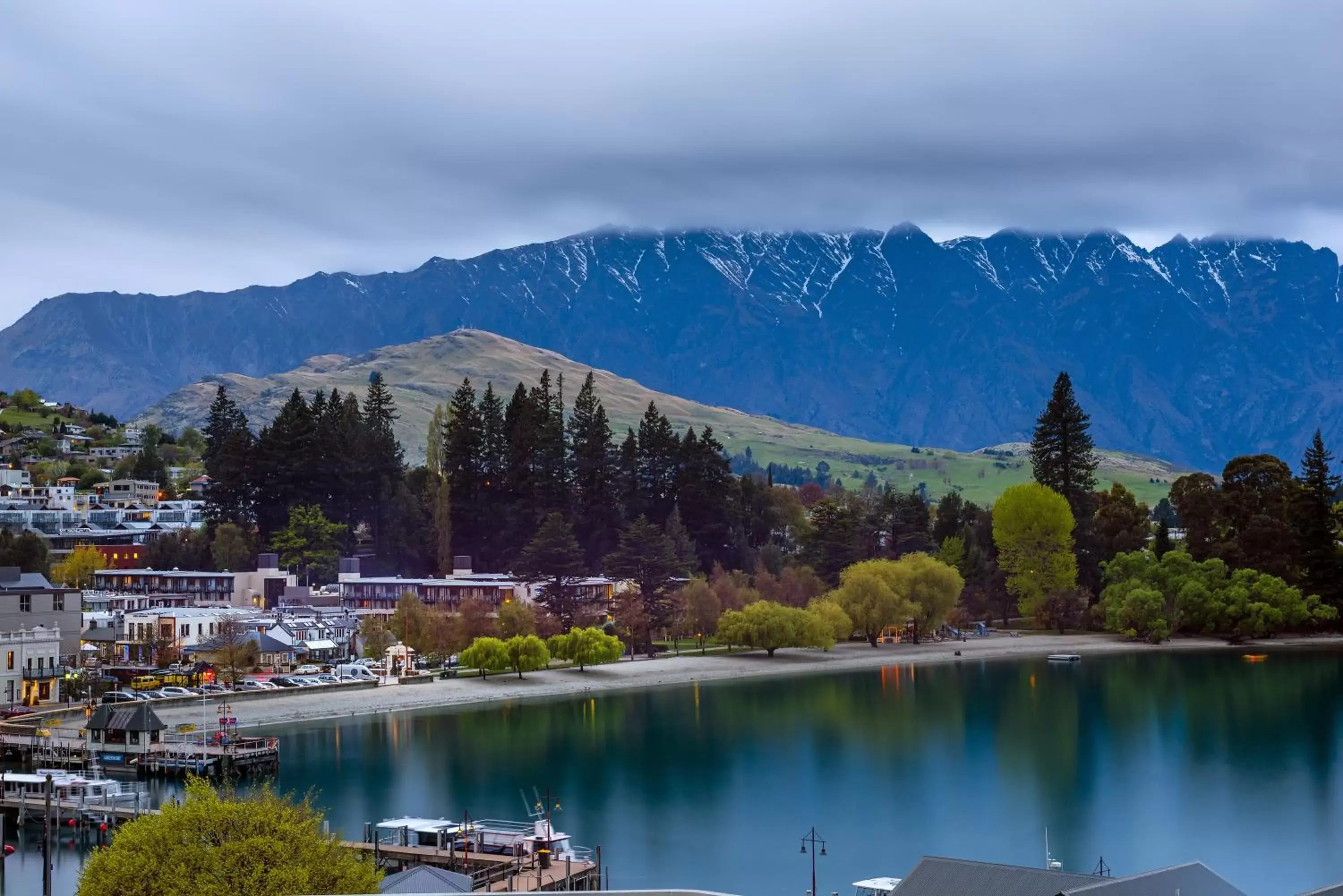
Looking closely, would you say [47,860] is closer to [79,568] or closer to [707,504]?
[79,568]

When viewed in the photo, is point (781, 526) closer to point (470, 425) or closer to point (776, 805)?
point (470, 425)

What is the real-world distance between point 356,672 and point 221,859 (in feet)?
189

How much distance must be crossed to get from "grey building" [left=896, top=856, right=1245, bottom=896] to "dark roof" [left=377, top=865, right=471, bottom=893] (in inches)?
442

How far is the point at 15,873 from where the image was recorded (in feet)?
145

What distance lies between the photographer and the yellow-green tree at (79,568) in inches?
4466

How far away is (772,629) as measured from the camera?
10106cm

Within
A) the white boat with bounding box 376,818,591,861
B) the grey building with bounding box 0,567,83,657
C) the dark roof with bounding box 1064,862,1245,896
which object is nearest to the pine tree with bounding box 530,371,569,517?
the grey building with bounding box 0,567,83,657

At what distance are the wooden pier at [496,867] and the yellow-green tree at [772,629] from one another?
56722 millimetres

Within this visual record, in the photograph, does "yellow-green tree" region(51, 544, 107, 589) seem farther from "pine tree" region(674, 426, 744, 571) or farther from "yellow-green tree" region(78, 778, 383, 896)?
"yellow-green tree" region(78, 778, 383, 896)

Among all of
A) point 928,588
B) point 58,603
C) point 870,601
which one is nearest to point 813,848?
point 58,603

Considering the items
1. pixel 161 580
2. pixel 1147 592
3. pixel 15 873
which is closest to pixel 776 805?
pixel 15 873

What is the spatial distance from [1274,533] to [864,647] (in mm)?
33623

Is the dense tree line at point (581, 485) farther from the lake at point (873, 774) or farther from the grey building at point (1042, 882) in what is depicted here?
the grey building at point (1042, 882)

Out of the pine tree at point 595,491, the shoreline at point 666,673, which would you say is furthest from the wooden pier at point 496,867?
the pine tree at point 595,491
